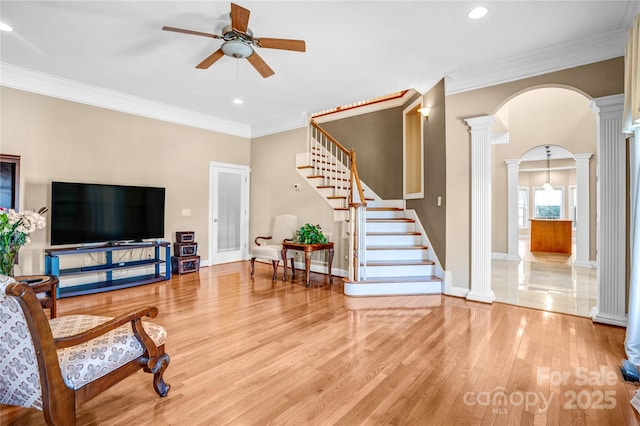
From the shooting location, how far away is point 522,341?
9.50 feet

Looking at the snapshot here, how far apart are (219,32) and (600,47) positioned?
408 cm

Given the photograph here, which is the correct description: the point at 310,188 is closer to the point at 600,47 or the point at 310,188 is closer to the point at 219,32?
the point at 219,32

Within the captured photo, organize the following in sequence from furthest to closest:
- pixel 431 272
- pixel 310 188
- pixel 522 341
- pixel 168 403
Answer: pixel 310 188 → pixel 431 272 → pixel 522 341 → pixel 168 403

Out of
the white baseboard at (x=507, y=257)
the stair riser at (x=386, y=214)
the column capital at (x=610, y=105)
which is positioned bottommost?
the white baseboard at (x=507, y=257)

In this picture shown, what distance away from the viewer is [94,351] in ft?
5.44

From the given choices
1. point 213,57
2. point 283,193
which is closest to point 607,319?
point 213,57

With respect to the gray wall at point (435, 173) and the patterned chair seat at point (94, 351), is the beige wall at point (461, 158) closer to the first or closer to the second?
the gray wall at point (435, 173)

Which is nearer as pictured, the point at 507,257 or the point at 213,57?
the point at 213,57

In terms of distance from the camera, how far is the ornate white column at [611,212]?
3252 millimetres

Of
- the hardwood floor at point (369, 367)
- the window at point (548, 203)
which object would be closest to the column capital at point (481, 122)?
the hardwood floor at point (369, 367)

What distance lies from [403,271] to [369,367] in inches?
99.4

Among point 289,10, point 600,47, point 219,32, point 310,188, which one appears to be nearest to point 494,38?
point 600,47

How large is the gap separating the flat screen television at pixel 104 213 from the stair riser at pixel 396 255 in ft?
11.8

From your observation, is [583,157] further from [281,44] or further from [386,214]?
[281,44]
